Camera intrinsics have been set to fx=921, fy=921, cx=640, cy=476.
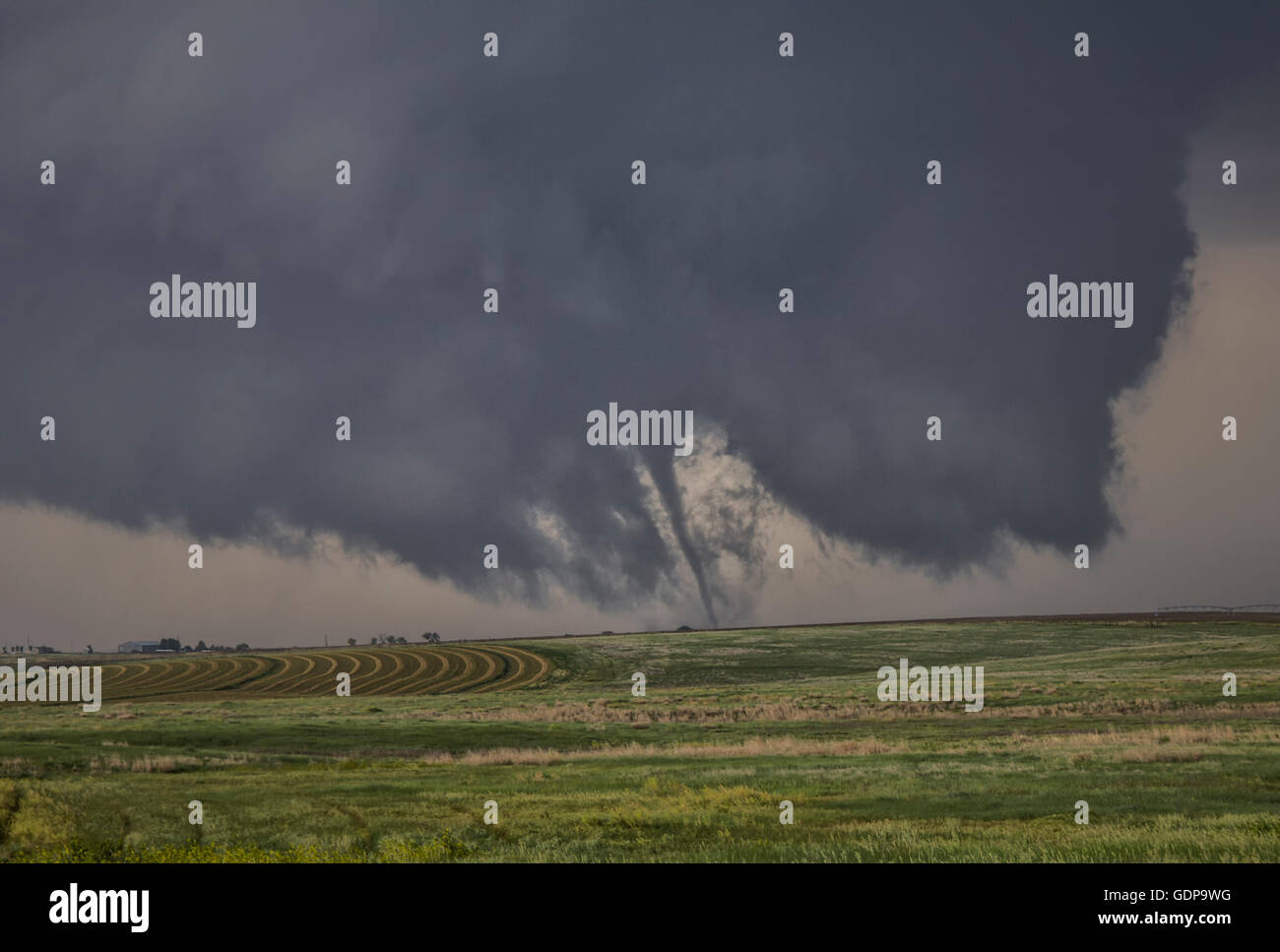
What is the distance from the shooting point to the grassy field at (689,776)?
856 inches

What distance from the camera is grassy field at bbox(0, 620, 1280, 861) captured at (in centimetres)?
2175

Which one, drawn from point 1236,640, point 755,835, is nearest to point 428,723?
point 755,835

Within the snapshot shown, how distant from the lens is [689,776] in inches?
1371

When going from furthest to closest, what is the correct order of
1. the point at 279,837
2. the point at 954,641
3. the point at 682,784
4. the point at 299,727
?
1. the point at 954,641
2. the point at 299,727
3. the point at 682,784
4. the point at 279,837

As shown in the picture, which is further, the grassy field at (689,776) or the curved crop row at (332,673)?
the curved crop row at (332,673)

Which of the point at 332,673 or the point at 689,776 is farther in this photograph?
the point at 332,673

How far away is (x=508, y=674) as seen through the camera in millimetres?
130625

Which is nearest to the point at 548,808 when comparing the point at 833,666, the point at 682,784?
the point at 682,784

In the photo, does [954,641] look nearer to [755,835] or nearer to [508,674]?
[508,674]

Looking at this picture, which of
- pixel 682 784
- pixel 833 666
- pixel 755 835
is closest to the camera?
pixel 755 835

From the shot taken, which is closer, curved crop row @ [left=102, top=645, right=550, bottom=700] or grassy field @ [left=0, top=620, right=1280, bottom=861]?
grassy field @ [left=0, top=620, right=1280, bottom=861]
